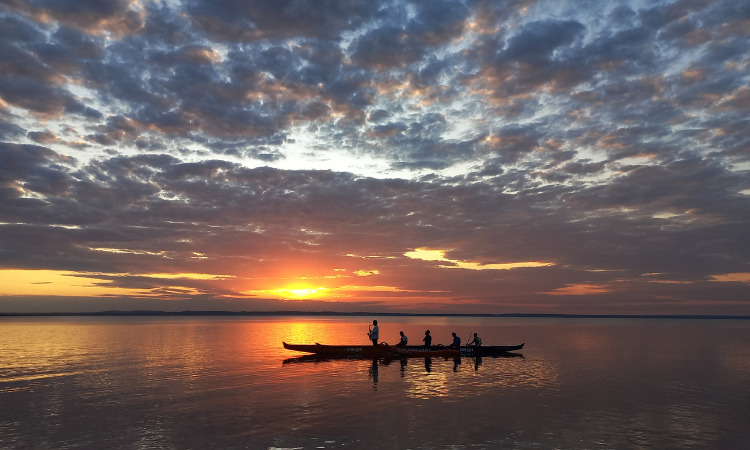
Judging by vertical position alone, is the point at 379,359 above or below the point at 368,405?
below

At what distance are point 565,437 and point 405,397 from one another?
1132 centimetres

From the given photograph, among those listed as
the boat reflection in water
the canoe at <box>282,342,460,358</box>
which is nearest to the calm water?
the boat reflection in water

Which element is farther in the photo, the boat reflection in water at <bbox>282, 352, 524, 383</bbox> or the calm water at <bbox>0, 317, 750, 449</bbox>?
the boat reflection in water at <bbox>282, 352, 524, 383</bbox>

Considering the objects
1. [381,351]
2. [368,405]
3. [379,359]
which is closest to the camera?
[368,405]

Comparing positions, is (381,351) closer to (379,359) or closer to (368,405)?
(379,359)

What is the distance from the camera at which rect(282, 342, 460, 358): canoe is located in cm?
5241

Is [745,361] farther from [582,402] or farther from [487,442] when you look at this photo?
[487,442]

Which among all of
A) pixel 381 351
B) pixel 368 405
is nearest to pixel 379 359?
pixel 381 351

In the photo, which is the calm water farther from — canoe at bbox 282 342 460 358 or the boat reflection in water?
canoe at bbox 282 342 460 358

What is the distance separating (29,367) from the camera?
157 feet

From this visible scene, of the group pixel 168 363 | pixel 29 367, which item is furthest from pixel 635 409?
pixel 29 367

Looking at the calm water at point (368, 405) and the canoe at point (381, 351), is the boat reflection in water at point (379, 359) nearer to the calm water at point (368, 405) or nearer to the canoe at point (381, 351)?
the canoe at point (381, 351)

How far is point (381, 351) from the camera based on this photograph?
173ft

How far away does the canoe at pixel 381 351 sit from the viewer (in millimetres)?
52406
